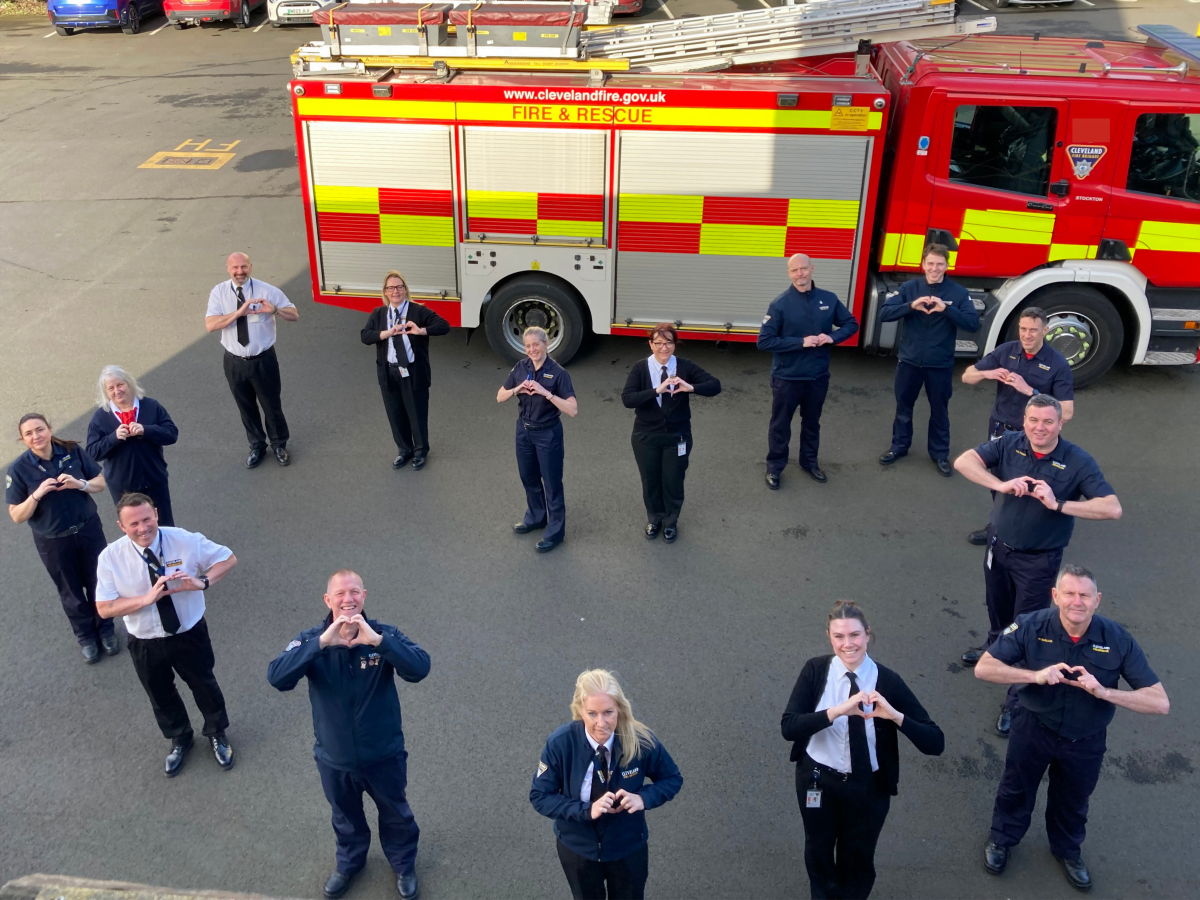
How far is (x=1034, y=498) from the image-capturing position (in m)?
5.00

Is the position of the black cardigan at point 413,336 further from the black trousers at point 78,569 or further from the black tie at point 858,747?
the black tie at point 858,747

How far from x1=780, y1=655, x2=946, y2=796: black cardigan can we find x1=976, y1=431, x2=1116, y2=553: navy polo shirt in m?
1.54

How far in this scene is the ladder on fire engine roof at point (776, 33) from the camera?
830 cm

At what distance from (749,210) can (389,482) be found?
3586 millimetres

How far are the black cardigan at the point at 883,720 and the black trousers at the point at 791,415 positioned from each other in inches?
143

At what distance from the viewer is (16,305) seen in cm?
1045

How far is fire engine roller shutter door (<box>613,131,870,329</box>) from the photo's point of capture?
26.8 feet

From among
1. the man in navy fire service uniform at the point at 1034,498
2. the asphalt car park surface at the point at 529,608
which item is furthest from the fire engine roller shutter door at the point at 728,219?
the man in navy fire service uniform at the point at 1034,498

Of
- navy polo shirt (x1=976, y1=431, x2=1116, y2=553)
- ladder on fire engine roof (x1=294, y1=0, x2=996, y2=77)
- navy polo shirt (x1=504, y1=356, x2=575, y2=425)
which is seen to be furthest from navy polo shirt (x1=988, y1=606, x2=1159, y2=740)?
ladder on fire engine roof (x1=294, y1=0, x2=996, y2=77)

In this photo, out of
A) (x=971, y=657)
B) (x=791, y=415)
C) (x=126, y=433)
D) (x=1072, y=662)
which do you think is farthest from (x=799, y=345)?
(x=126, y=433)

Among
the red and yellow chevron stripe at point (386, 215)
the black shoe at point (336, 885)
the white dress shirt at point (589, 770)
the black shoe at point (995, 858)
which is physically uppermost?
the red and yellow chevron stripe at point (386, 215)

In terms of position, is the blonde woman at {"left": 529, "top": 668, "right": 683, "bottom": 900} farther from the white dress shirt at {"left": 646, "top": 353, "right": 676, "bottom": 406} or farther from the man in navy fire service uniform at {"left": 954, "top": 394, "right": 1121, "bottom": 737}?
the white dress shirt at {"left": 646, "top": 353, "right": 676, "bottom": 406}

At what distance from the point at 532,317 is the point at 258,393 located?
8.42ft

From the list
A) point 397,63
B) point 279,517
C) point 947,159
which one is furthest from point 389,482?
point 947,159
